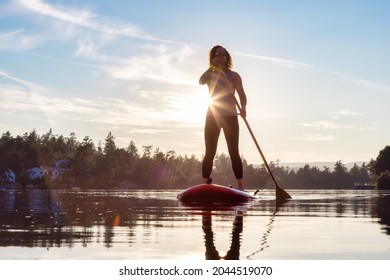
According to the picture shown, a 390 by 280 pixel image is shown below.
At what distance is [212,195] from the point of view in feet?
46.1

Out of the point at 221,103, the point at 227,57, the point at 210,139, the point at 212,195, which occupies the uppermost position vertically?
the point at 227,57

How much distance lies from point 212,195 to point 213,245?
26.7ft

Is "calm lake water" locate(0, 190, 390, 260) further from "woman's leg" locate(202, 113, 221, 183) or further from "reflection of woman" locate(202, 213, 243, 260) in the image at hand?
"woman's leg" locate(202, 113, 221, 183)

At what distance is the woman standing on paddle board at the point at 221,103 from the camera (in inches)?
578

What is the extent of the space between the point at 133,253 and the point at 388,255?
7.28ft

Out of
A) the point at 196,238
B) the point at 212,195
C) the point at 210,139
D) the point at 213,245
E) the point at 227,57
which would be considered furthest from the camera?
the point at 210,139

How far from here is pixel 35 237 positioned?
6.60 metres

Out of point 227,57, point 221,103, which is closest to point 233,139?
point 221,103

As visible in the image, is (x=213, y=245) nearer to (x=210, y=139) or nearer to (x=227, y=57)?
(x=210, y=139)

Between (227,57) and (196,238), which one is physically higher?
(227,57)

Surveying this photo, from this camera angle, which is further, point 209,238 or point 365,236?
point 365,236

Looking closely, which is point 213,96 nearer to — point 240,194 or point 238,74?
point 238,74

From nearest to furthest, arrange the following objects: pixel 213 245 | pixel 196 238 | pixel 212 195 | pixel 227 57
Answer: pixel 213 245
pixel 196 238
pixel 212 195
pixel 227 57

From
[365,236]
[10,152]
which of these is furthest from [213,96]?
[10,152]
